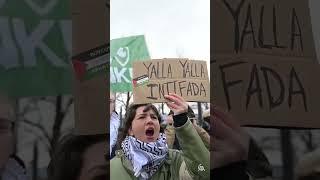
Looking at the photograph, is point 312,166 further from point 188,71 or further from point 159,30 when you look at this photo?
point 159,30

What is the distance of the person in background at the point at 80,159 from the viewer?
461cm

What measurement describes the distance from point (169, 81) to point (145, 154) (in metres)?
0.77

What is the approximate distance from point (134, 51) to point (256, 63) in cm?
121

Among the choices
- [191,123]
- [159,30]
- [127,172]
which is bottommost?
[127,172]

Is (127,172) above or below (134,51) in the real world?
below

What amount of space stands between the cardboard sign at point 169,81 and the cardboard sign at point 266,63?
0.52 m

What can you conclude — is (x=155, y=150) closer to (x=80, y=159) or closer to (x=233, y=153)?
(x=233, y=153)

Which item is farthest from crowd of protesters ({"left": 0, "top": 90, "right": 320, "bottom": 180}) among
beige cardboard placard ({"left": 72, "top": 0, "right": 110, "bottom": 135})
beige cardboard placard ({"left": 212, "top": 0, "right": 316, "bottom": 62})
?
beige cardboard placard ({"left": 212, "top": 0, "right": 316, "bottom": 62})

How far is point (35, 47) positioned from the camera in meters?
4.60

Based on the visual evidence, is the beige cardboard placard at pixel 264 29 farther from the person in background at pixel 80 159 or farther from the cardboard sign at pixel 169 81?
the person in background at pixel 80 159

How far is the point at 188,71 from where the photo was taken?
5586 millimetres

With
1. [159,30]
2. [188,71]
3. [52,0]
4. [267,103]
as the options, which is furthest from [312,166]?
[52,0]

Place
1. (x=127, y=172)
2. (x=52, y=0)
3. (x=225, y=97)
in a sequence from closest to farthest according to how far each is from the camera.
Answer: (x=52, y=0) → (x=225, y=97) → (x=127, y=172)

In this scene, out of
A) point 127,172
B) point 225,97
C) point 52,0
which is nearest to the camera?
point 52,0
